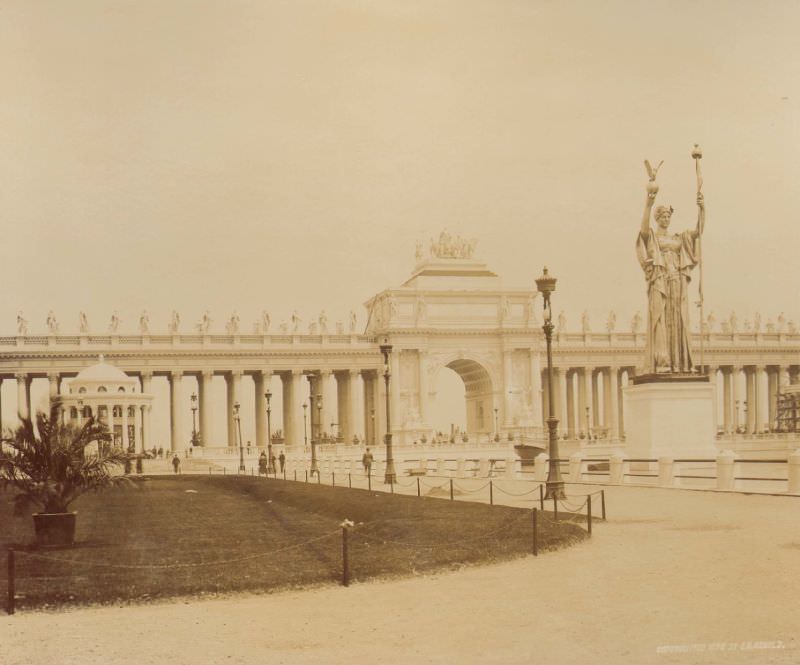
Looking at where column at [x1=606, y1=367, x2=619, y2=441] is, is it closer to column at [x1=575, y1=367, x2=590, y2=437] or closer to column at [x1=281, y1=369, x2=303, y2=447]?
column at [x1=575, y1=367, x2=590, y2=437]

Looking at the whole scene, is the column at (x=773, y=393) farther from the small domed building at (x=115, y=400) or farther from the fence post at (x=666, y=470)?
the fence post at (x=666, y=470)

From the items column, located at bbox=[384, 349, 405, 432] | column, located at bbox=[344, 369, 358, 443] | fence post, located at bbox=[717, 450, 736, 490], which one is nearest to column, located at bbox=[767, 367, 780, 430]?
column, located at bbox=[384, 349, 405, 432]

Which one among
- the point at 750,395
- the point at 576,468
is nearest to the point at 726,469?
the point at 576,468

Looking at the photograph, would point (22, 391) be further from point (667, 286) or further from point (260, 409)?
point (667, 286)

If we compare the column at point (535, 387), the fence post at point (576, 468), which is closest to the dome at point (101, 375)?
the column at point (535, 387)

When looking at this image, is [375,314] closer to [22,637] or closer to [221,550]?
[221,550]
